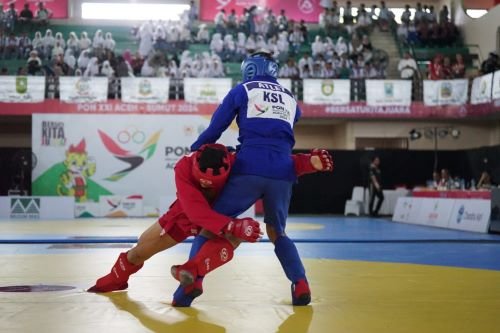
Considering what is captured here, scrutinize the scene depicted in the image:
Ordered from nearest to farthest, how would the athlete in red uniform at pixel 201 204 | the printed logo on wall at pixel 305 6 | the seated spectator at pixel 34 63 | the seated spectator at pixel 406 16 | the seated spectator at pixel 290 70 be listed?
1. the athlete in red uniform at pixel 201 204
2. the seated spectator at pixel 34 63
3. the seated spectator at pixel 290 70
4. the seated spectator at pixel 406 16
5. the printed logo on wall at pixel 305 6

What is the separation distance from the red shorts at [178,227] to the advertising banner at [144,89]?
1763 centimetres

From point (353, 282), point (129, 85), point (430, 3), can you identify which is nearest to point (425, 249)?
point (353, 282)

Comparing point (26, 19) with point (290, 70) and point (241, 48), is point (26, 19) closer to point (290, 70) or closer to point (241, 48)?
point (241, 48)

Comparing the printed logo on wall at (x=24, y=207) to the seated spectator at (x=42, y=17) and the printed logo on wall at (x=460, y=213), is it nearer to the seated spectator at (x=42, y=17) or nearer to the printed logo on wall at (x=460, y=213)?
the seated spectator at (x=42, y=17)

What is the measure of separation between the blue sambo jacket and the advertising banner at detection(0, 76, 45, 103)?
18281mm

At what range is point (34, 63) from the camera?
891 inches

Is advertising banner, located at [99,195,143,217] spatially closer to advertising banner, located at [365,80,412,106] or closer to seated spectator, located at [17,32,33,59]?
seated spectator, located at [17,32,33,59]

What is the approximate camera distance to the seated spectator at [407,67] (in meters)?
24.9

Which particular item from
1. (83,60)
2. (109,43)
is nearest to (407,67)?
(109,43)

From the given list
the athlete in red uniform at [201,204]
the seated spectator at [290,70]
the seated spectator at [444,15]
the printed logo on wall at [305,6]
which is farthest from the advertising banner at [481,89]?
the athlete in red uniform at [201,204]

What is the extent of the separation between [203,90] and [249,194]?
1798cm

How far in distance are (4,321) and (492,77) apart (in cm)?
1990

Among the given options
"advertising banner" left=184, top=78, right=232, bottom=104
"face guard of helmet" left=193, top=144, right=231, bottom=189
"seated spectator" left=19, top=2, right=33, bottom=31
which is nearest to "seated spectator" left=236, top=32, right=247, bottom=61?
"advertising banner" left=184, top=78, right=232, bottom=104

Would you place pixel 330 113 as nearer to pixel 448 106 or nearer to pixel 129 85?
pixel 448 106
